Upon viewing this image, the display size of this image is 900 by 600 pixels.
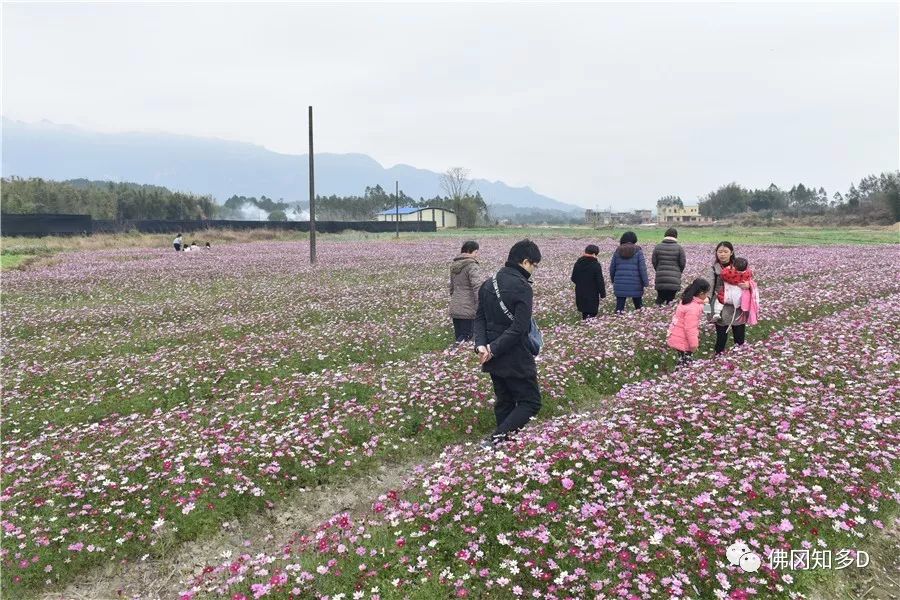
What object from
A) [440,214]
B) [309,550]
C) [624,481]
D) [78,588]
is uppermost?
[440,214]

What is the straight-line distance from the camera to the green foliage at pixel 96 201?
104750 millimetres

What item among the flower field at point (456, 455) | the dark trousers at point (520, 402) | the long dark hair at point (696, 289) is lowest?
the flower field at point (456, 455)

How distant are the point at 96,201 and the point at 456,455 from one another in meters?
139

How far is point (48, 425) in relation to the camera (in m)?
10.6

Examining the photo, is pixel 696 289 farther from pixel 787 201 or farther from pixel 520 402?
pixel 787 201

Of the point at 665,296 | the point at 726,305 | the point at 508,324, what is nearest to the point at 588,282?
the point at 665,296

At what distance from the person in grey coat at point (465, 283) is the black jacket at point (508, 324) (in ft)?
13.8

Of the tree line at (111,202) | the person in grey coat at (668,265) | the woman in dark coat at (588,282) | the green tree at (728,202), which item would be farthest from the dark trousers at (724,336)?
the green tree at (728,202)

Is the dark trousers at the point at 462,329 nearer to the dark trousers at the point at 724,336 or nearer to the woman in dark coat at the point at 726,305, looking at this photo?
the woman in dark coat at the point at 726,305

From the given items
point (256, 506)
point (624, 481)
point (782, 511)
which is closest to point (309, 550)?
point (256, 506)

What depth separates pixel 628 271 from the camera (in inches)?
620

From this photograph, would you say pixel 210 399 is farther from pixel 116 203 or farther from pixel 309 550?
pixel 116 203

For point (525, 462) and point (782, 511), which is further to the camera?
point (525, 462)

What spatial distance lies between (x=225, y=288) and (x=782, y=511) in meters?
27.1
